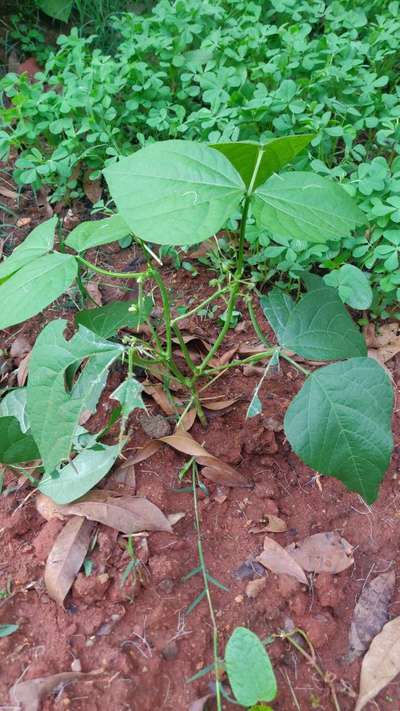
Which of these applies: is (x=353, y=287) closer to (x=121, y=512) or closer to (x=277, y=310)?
(x=277, y=310)

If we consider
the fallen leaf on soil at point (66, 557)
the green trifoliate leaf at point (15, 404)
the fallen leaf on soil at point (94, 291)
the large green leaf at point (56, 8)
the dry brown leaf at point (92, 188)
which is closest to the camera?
the fallen leaf on soil at point (66, 557)

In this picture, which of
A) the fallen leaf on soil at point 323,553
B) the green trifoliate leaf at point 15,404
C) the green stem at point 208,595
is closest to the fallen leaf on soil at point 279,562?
the fallen leaf on soil at point 323,553

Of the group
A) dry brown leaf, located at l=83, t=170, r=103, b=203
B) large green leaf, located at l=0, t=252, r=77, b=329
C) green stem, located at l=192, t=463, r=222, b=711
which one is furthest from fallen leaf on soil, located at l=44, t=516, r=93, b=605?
dry brown leaf, located at l=83, t=170, r=103, b=203

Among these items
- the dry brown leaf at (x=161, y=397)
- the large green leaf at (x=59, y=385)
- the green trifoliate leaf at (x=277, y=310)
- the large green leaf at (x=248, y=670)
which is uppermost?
the large green leaf at (x=59, y=385)

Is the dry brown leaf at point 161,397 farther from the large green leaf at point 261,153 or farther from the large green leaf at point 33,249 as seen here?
the large green leaf at point 261,153

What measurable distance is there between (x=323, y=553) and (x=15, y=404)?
0.96m

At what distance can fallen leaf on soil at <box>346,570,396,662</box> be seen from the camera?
1387 millimetres

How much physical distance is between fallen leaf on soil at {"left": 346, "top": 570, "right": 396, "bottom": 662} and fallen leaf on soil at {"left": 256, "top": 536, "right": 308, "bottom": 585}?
15 cm

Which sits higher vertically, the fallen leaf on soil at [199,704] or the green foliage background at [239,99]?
the green foliage background at [239,99]

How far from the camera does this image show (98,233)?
1.39m

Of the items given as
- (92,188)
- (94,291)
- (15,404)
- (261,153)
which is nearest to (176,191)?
(261,153)

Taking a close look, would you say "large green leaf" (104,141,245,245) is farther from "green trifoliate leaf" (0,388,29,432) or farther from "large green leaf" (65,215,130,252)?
"green trifoliate leaf" (0,388,29,432)

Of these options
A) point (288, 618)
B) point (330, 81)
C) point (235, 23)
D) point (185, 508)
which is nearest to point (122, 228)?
point (185, 508)

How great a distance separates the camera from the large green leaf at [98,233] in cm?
135
